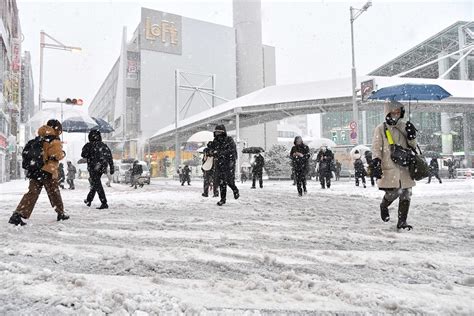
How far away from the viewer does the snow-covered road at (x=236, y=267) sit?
7.39 feet

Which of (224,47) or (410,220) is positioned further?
(224,47)

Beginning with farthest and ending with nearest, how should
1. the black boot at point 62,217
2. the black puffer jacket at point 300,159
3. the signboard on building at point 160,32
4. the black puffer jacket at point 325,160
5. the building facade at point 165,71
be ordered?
the building facade at point 165,71
the signboard on building at point 160,32
the black puffer jacket at point 325,160
the black puffer jacket at point 300,159
the black boot at point 62,217

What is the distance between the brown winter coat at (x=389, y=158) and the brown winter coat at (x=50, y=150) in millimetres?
4470

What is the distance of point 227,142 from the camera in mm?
7562

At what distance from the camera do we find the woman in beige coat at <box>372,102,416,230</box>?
4668 millimetres

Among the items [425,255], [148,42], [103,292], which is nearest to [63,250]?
[103,292]

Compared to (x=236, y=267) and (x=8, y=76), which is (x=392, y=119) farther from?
(x=8, y=76)

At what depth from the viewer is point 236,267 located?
3.06 metres

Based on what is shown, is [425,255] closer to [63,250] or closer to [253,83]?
[63,250]

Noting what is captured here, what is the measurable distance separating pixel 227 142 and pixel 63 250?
14.4ft

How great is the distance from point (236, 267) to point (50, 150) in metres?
3.65

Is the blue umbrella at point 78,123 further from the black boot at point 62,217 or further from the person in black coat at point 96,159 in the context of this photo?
the black boot at point 62,217

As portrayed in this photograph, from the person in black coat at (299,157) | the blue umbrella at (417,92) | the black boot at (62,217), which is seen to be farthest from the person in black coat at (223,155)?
the blue umbrella at (417,92)

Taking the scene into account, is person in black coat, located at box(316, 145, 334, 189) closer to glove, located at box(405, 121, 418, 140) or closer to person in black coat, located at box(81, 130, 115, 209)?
person in black coat, located at box(81, 130, 115, 209)
